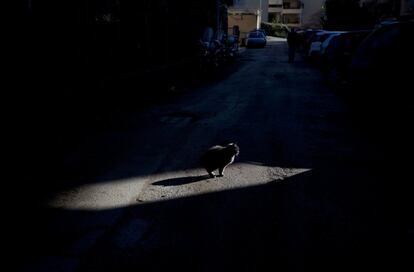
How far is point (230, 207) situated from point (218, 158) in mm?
1090

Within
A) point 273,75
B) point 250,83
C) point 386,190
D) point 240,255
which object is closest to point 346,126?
point 386,190

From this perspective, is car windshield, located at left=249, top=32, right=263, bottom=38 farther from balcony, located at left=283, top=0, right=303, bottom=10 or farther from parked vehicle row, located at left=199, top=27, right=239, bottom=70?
balcony, located at left=283, top=0, right=303, bottom=10

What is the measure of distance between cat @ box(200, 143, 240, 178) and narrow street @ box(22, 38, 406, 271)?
0.17m

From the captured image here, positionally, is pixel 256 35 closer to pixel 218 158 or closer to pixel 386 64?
pixel 386 64

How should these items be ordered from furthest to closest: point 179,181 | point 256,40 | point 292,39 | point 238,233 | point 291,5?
point 291,5, point 256,40, point 292,39, point 179,181, point 238,233

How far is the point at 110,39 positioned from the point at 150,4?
12.1ft

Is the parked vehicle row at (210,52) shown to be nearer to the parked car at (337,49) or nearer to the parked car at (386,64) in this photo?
the parked car at (337,49)

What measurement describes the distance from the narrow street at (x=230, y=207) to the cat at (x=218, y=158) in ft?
0.56

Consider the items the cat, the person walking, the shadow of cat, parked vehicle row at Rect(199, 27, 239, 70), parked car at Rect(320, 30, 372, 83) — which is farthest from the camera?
the person walking

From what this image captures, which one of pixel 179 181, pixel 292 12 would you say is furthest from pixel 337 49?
pixel 292 12

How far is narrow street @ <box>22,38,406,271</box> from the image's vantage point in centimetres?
387

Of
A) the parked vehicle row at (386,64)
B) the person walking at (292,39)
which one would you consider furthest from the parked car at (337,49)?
the parked vehicle row at (386,64)

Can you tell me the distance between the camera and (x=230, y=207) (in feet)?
16.1

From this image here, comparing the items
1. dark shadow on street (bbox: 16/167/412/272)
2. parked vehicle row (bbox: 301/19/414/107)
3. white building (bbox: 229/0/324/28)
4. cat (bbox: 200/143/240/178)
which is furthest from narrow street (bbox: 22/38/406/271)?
white building (bbox: 229/0/324/28)
